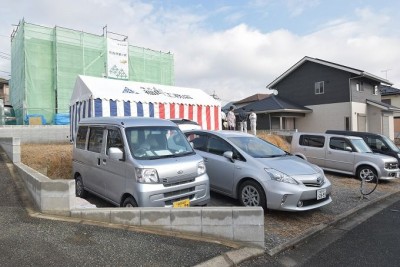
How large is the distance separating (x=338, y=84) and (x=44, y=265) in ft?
84.4

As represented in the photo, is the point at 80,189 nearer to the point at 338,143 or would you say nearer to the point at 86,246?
the point at 86,246

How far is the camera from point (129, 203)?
4.79 metres

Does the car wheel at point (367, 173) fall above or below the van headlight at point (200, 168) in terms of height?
below

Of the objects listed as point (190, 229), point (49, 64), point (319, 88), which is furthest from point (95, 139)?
point (319, 88)

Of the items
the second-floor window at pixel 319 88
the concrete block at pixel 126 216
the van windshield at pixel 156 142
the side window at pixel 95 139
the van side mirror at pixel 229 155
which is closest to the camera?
the concrete block at pixel 126 216

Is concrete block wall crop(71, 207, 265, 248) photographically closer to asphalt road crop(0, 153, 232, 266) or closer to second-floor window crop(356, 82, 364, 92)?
asphalt road crop(0, 153, 232, 266)

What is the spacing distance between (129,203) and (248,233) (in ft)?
6.36

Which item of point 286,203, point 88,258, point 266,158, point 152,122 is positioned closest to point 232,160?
point 266,158

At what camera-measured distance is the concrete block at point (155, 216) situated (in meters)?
4.12

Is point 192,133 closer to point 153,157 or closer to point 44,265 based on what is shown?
point 153,157

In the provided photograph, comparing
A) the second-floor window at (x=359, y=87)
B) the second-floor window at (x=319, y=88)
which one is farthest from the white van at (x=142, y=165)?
the second-floor window at (x=359, y=87)

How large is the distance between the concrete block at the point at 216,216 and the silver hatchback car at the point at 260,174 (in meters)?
1.47

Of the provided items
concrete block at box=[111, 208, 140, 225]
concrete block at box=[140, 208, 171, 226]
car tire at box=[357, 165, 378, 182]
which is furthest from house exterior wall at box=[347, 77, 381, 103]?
concrete block at box=[111, 208, 140, 225]

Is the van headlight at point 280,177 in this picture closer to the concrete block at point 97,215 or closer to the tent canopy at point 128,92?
the concrete block at point 97,215
